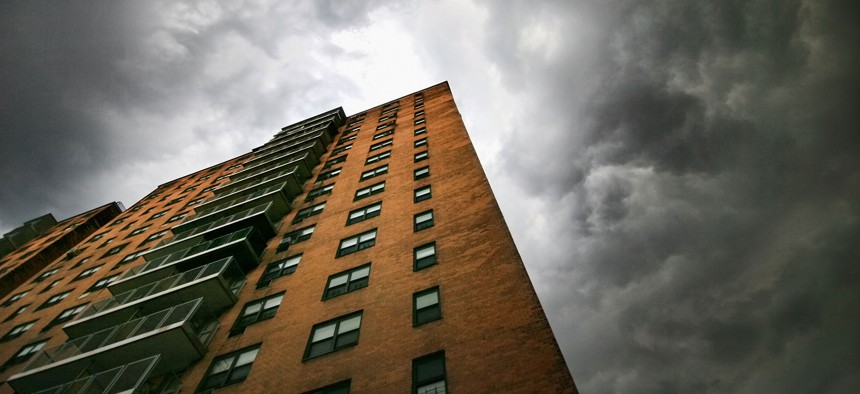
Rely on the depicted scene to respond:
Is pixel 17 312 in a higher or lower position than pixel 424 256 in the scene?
higher

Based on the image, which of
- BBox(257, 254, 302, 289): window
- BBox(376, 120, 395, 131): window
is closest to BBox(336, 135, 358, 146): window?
BBox(376, 120, 395, 131): window

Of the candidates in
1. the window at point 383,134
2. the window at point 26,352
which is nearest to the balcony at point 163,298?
the window at point 26,352

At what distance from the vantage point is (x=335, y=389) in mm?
11117

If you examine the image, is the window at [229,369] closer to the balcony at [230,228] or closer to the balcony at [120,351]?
the balcony at [120,351]

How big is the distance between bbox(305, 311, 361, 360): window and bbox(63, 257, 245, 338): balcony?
221 inches

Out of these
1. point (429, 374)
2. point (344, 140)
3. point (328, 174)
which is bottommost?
point (429, 374)

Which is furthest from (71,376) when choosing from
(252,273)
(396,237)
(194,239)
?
(396,237)

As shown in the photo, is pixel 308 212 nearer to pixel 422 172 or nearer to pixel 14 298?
pixel 422 172

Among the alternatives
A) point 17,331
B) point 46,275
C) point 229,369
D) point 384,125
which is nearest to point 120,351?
point 229,369

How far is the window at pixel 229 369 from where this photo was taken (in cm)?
1290

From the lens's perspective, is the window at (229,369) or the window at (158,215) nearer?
the window at (229,369)

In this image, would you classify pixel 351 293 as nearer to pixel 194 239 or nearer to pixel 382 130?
pixel 194 239

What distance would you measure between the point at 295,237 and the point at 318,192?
5.13 m

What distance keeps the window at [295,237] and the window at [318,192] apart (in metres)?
3.94
